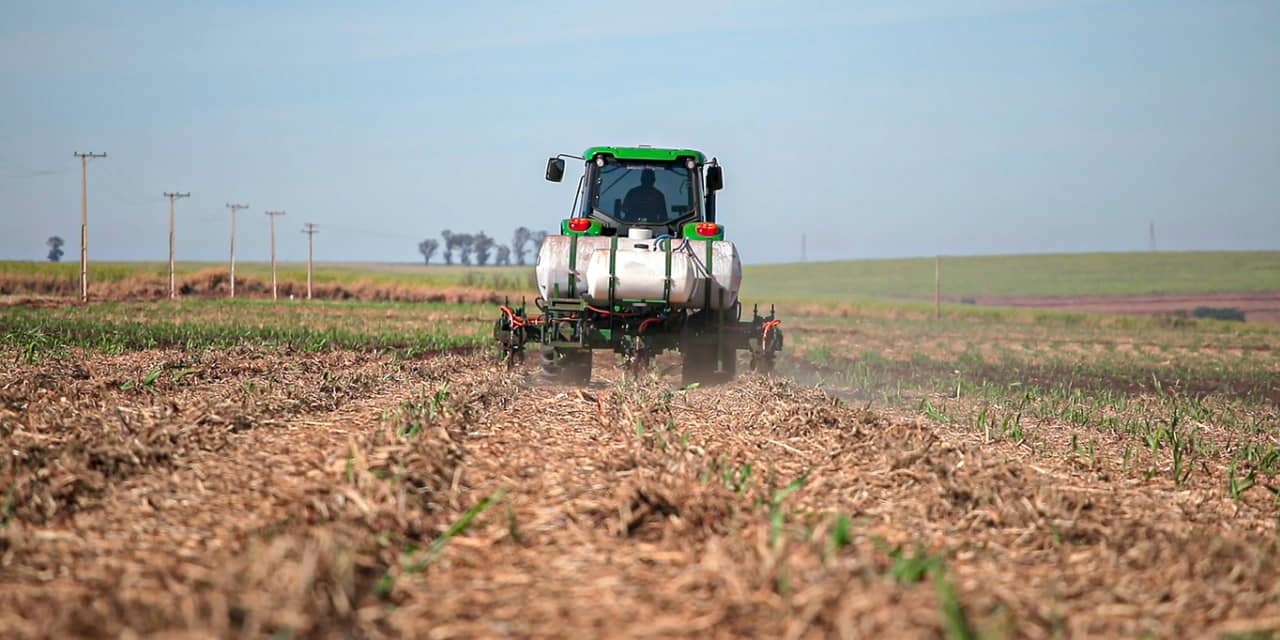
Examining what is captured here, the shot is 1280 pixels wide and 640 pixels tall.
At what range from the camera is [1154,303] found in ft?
256

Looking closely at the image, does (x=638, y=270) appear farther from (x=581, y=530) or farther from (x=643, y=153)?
(x=581, y=530)

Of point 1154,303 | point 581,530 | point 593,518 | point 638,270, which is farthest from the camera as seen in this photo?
point 1154,303

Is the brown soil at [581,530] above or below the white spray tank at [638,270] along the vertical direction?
below

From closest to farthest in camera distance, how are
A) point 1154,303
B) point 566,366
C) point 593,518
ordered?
point 593,518, point 566,366, point 1154,303

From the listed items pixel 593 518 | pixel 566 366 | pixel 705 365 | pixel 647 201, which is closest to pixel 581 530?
pixel 593 518

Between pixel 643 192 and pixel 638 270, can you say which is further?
pixel 643 192

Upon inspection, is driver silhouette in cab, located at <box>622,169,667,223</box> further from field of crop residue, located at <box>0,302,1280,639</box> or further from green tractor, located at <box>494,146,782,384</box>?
field of crop residue, located at <box>0,302,1280,639</box>

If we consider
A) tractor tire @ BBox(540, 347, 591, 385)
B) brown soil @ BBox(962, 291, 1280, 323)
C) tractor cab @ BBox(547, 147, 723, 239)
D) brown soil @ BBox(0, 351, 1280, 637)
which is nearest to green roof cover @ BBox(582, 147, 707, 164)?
tractor cab @ BBox(547, 147, 723, 239)

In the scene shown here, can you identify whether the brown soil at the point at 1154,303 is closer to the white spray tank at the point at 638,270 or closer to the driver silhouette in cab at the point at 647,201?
the driver silhouette in cab at the point at 647,201

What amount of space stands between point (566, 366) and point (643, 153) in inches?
117

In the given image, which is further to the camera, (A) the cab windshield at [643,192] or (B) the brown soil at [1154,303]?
(B) the brown soil at [1154,303]

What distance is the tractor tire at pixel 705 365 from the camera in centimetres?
1469

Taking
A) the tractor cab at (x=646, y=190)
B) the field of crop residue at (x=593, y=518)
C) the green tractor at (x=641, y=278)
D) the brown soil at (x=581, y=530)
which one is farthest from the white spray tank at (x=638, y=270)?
the brown soil at (x=581, y=530)

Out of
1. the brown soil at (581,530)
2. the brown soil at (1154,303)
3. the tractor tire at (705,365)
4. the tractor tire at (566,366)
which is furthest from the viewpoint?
the brown soil at (1154,303)
